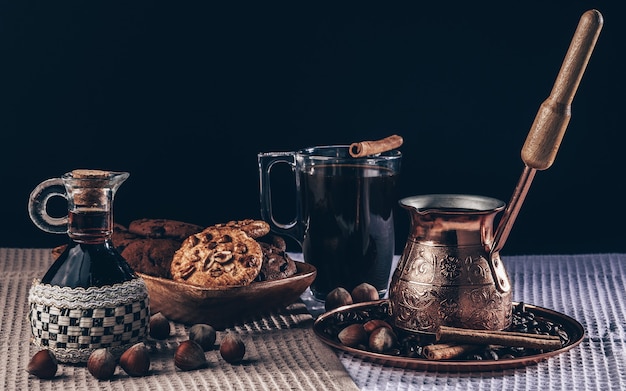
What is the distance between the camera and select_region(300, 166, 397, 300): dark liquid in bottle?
2.04 meters

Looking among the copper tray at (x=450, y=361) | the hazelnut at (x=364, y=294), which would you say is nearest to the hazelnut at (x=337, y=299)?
the hazelnut at (x=364, y=294)

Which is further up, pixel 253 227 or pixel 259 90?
pixel 259 90

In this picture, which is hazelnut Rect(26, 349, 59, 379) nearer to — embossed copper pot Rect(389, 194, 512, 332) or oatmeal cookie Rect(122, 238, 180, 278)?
oatmeal cookie Rect(122, 238, 180, 278)

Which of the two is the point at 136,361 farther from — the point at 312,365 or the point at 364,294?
the point at 364,294

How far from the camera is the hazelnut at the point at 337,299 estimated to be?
76.6 inches

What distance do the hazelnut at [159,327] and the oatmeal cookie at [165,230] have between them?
0.85ft

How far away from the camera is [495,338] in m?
1.63

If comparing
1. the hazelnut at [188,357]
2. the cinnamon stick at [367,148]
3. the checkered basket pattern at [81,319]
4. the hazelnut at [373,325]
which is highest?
the cinnamon stick at [367,148]

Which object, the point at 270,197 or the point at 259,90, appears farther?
the point at 259,90

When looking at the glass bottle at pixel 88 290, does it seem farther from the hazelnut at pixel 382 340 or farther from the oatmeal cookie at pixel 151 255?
the hazelnut at pixel 382 340

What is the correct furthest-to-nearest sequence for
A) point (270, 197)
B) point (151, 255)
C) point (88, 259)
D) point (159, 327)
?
point (270, 197)
point (151, 255)
point (159, 327)
point (88, 259)

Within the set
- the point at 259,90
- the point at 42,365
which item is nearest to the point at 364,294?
the point at 42,365

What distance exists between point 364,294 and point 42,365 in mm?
664

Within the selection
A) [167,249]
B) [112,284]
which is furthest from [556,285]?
Result: [112,284]
